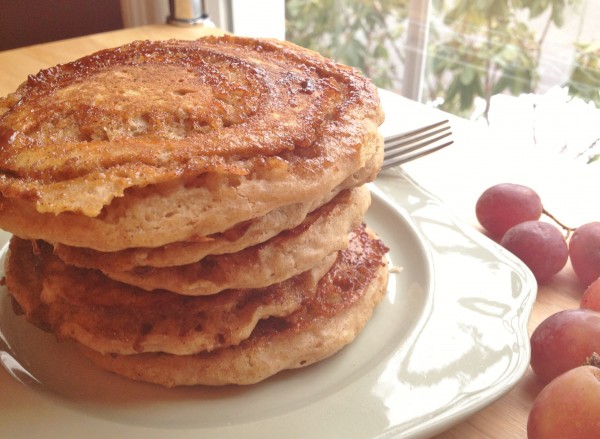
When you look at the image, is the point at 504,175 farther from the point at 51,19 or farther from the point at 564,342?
the point at 51,19

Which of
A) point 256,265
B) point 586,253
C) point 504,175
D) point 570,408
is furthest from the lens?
point 504,175

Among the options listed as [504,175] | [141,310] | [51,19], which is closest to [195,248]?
[141,310]

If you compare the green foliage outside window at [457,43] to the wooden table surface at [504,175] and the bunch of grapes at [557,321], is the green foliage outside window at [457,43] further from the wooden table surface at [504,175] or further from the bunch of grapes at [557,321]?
the bunch of grapes at [557,321]

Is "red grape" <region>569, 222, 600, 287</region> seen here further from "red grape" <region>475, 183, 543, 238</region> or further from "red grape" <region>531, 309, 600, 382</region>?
"red grape" <region>531, 309, 600, 382</region>

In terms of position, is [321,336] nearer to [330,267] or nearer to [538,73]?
[330,267]

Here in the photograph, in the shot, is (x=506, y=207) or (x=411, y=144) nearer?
(x=506, y=207)

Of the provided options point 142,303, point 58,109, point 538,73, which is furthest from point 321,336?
point 538,73

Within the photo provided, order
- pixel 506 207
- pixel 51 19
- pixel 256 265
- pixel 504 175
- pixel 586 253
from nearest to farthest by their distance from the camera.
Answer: pixel 256 265 < pixel 586 253 < pixel 506 207 < pixel 504 175 < pixel 51 19

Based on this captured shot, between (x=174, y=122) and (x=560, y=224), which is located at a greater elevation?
(x=174, y=122)
